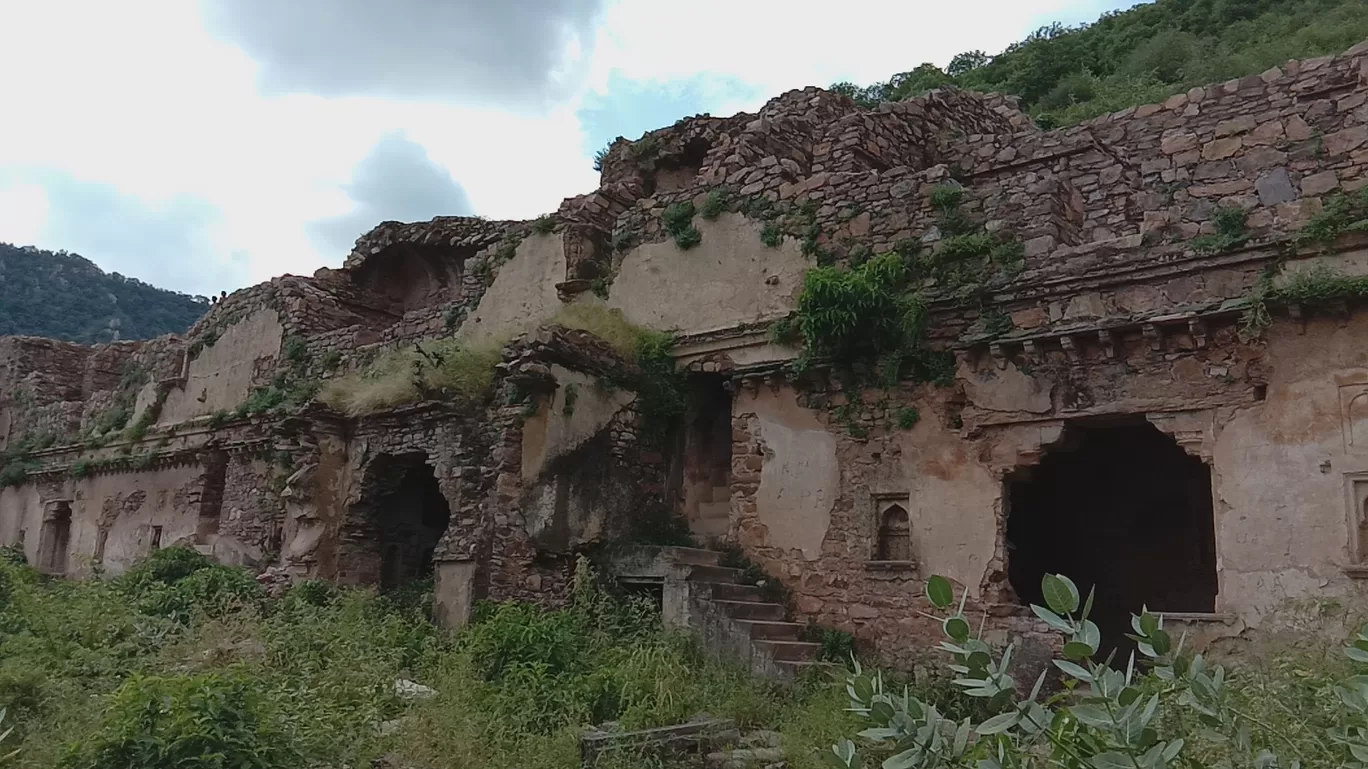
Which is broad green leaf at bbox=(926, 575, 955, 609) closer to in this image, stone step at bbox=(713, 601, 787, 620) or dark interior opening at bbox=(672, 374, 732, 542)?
stone step at bbox=(713, 601, 787, 620)

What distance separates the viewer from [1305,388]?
315 inches

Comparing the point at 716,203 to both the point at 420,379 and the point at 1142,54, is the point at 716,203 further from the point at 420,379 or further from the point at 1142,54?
the point at 1142,54

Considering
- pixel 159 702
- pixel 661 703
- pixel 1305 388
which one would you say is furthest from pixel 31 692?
pixel 1305 388

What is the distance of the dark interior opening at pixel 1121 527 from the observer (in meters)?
11.5

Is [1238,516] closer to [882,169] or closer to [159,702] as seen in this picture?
[882,169]

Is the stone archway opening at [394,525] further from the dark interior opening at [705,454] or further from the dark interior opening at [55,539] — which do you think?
the dark interior opening at [55,539]

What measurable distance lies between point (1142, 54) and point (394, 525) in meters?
22.6

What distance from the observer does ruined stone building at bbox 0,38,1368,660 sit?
8172 millimetres

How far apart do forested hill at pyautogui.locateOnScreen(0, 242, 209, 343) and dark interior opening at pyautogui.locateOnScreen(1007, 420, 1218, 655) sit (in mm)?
41990

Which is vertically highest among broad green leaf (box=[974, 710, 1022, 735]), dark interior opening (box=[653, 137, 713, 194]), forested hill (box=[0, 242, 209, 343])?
forested hill (box=[0, 242, 209, 343])

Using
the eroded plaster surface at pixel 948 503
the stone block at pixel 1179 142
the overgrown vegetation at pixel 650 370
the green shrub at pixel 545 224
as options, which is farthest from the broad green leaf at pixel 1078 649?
Answer: the green shrub at pixel 545 224

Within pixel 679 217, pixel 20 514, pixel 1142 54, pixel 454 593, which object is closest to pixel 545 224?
pixel 679 217

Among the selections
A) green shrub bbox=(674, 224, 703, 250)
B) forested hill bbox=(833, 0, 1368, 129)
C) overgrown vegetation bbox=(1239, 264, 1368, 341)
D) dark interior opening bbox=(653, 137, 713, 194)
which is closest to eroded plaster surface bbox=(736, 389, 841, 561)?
green shrub bbox=(674, 224, 703, 250)

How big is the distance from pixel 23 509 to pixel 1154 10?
31501 mm
